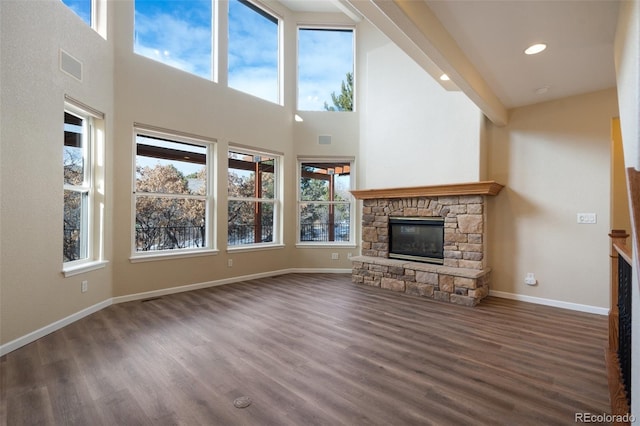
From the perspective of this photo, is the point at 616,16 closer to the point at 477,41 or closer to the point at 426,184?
the point at 477,41

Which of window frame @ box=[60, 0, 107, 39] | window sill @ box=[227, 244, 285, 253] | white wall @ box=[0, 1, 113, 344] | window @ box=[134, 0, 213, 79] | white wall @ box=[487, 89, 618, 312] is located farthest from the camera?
window sill @ box=[227, 244, 285, 253]

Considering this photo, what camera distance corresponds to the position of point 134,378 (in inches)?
84.8

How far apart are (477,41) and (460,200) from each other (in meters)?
2.20

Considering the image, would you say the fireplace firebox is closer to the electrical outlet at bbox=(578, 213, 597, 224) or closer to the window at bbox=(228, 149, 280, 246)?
the electrical outlet at bbox=(578, 213, 597, 224)

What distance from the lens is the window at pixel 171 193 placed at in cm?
424

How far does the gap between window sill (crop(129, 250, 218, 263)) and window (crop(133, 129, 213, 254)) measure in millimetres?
106

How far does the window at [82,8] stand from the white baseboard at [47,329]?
3309 mm

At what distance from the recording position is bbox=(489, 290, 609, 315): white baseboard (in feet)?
11.8

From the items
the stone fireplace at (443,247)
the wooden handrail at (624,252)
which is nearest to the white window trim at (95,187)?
the stone fireplace at (443,247)

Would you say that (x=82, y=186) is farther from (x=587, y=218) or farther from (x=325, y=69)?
(x=587, y=218)

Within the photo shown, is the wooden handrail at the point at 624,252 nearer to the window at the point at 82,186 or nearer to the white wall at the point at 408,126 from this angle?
the white wall at the point at 408,126

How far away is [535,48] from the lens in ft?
8.63

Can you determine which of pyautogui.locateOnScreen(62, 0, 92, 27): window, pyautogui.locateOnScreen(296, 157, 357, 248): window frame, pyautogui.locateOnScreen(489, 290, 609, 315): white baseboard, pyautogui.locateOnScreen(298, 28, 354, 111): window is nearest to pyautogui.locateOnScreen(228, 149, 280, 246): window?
pyautogui.locateOnScreen(296, 157, 357, 248): window frame

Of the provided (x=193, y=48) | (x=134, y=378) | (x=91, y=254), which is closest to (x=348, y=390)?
(x=134, y=378)
